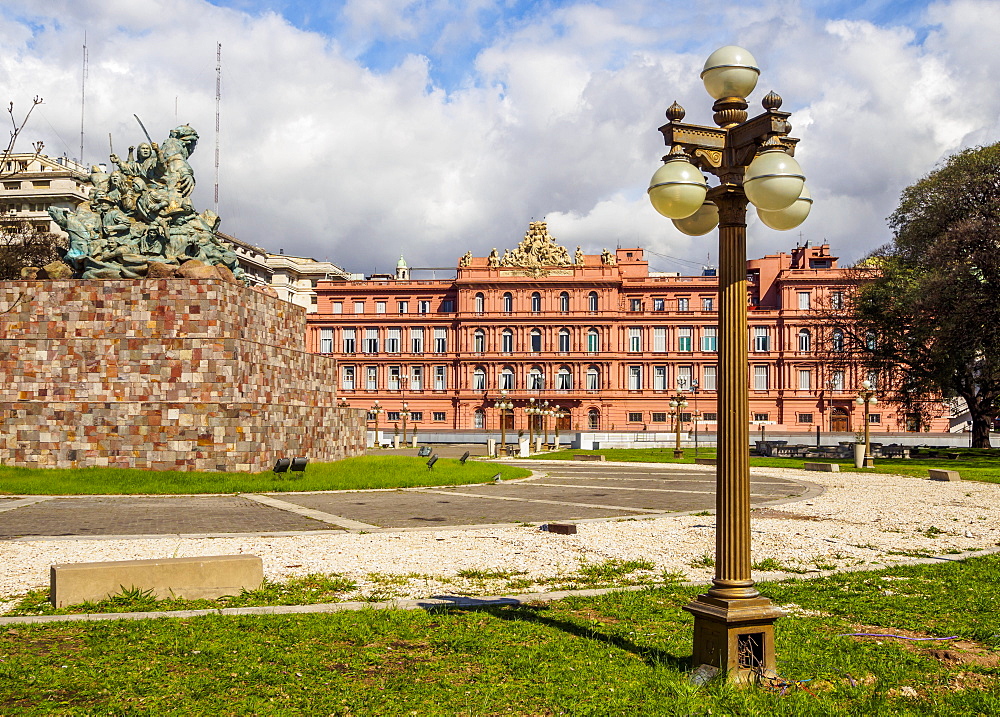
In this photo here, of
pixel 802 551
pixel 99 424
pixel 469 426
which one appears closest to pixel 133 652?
→ pixel 802 551

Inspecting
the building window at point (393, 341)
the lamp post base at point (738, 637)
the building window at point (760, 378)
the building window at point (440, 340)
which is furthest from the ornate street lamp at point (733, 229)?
the building window at point (393, 341)

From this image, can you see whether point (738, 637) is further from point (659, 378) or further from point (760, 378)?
point (760, 378)

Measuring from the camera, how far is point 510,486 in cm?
2570

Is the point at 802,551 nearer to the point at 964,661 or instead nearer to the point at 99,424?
the point at 964,661

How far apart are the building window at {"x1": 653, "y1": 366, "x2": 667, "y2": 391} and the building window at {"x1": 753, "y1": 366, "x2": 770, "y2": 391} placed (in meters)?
8.17

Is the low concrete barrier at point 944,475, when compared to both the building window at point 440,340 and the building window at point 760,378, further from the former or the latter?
the building window at point 440,340

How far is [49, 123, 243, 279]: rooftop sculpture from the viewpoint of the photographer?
84.8 feet

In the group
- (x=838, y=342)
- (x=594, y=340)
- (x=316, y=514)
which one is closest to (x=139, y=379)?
(x=316, y=514)

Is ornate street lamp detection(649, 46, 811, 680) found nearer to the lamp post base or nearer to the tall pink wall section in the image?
the lamp post base

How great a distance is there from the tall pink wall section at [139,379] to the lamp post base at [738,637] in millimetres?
18751

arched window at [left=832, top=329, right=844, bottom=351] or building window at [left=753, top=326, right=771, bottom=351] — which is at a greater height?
building window at [left=753, top=326, right=771, bottom=351]

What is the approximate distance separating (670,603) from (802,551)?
4.70 metres

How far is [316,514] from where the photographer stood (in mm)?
17453

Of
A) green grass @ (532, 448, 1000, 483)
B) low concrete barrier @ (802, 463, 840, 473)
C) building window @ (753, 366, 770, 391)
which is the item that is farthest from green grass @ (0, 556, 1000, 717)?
building window @ (753, 366, 770, 391)
